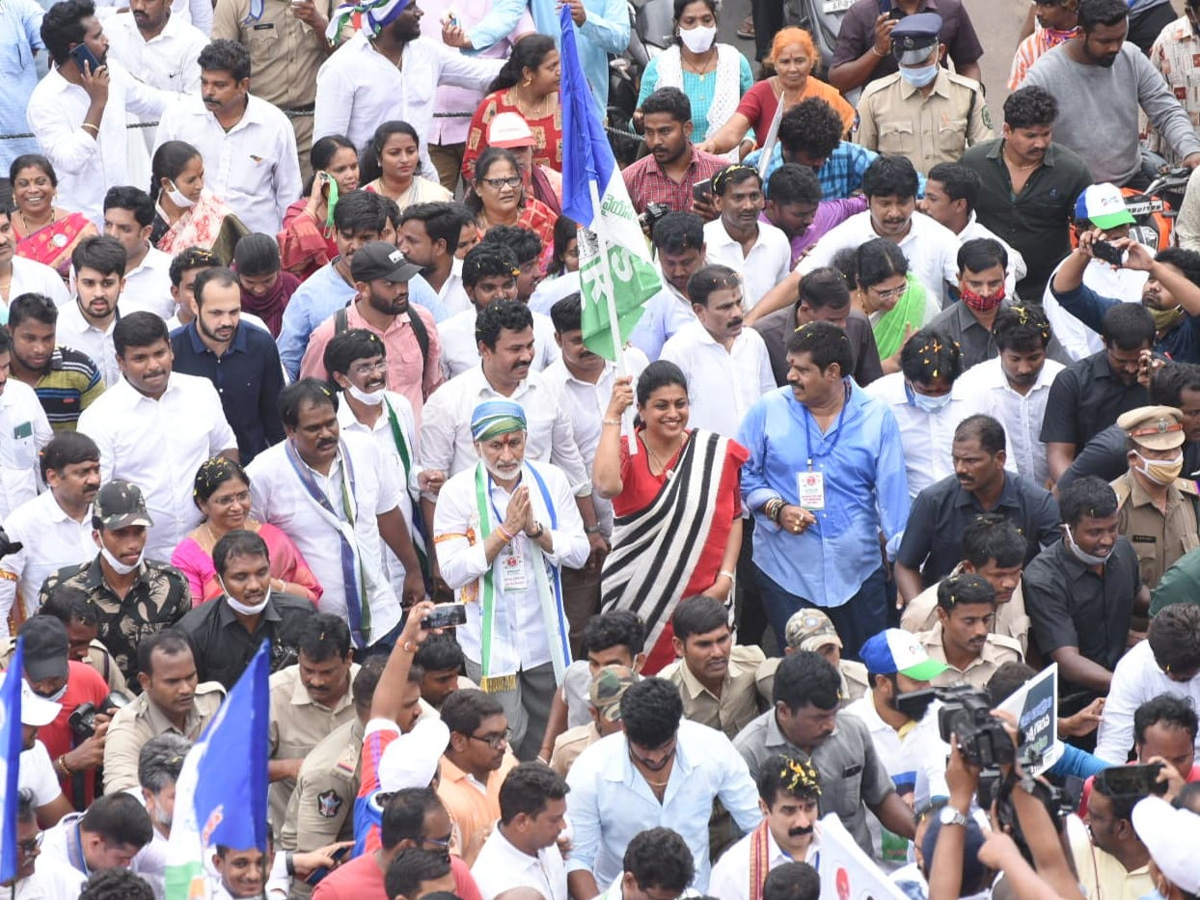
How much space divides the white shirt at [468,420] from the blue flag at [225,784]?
3.84 meters

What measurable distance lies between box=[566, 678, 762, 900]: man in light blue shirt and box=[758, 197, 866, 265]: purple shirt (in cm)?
421

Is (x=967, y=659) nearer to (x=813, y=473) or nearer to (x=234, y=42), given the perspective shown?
(x=813, y=473)

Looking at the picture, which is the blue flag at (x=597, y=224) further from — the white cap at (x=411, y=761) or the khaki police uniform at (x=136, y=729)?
the white cap at (x=411, y=761)

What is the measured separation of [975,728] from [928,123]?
22.7 feet

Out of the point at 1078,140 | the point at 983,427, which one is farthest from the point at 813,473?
the point at 1078,140

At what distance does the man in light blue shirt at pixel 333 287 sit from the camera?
10.8 meters

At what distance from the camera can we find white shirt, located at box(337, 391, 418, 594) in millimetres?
9930

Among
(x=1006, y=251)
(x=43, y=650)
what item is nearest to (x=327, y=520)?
(x=43, y=650)

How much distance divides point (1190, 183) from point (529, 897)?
6.30 metres

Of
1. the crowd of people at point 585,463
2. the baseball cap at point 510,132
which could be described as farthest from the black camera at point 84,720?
the baseball cap at point 510,132

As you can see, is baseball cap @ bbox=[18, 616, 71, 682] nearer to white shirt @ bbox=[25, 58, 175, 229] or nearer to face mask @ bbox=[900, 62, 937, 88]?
white shirt @ bbox=[25, 58, 175, 229]

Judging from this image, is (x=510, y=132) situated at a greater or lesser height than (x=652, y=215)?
greater

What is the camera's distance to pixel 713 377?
10562mm

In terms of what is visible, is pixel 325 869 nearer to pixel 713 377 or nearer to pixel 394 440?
pixel 394 440
